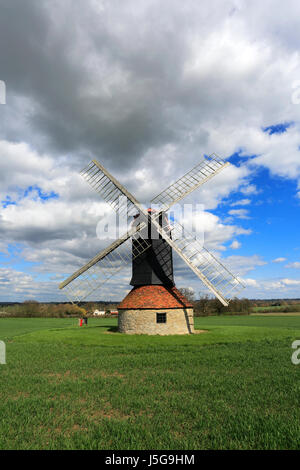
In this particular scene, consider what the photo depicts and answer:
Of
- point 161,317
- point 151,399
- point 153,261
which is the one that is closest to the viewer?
point 151,399

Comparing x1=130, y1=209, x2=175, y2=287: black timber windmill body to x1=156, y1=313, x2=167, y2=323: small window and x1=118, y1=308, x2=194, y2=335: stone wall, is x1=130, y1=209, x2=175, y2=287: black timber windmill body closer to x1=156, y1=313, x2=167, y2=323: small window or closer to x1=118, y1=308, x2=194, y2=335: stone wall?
x1=118, y1=308, x2=194, y2=335: stone wall

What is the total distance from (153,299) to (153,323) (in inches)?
69.9

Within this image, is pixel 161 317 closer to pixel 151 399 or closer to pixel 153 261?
pixel 153 261

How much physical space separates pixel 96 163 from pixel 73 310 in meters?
58.9

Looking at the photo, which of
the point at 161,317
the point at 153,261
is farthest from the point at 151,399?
the point at 153,261

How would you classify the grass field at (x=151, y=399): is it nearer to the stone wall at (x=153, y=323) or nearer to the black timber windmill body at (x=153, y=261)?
the stone wall at (x=153, y=323)

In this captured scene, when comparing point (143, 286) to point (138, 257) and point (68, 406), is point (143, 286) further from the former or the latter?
point (68, 406)

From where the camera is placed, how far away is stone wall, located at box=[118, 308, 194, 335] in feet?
67.8

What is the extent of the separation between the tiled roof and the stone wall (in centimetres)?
38

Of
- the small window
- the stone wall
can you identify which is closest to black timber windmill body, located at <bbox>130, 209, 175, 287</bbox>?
the stone wall

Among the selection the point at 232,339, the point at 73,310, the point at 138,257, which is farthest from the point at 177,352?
A: the point at 73,310

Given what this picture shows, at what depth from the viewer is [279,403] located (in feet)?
24.6

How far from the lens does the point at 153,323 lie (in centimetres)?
2067

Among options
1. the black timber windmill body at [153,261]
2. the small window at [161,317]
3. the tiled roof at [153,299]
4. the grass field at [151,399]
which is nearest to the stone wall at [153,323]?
the small window at [161,317]
